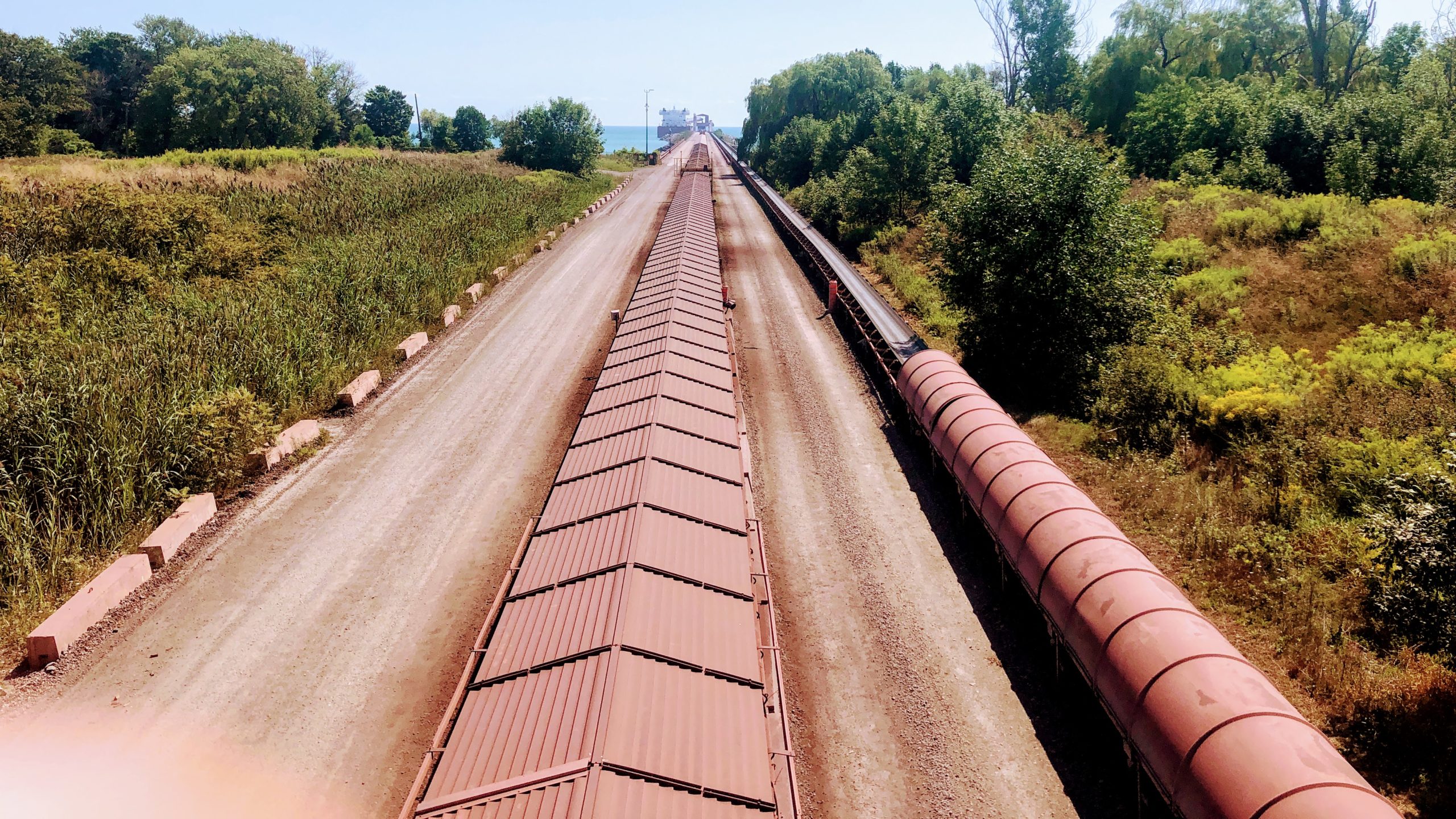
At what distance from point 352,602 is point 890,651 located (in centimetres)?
1263

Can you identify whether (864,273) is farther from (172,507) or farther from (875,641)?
(172,507)

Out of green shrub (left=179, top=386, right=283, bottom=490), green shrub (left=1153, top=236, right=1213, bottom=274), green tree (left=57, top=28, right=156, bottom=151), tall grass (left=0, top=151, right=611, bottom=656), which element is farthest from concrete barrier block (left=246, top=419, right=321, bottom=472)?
green tree (left=57, top=28, right=156, bottom=151)

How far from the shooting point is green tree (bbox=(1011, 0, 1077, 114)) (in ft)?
252

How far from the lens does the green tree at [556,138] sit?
96188 mm

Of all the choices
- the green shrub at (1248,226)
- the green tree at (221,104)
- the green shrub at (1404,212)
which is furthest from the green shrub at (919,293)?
the green tree at (221,104)

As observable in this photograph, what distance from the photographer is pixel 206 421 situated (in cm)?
1972

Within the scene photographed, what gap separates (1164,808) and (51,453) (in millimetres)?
25412

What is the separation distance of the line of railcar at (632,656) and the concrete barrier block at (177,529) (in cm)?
957

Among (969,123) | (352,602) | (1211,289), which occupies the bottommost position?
(352,602)

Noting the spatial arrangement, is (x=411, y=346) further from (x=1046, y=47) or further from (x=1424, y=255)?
(x=1046, y=47)

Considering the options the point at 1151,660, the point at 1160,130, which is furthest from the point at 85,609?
→ the point at 1160,130

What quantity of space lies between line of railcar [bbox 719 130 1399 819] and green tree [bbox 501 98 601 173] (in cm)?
9063

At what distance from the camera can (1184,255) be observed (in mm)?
33188

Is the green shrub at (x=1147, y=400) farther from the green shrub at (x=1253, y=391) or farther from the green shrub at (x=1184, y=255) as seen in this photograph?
the green shrub at (x=1184, y=255)
